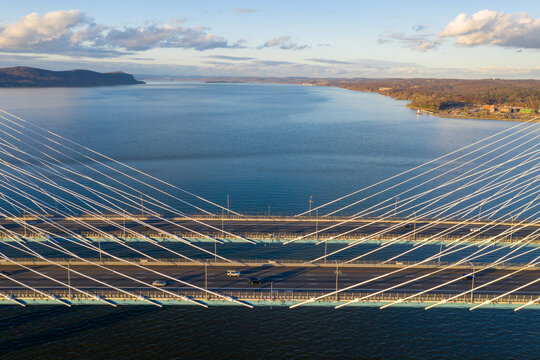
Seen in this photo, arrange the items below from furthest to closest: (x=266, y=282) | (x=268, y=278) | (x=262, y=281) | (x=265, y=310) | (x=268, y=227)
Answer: (x=268, y=227) → (x=268, y=278) → (x=265, y=310) → (x=266, y=282) → (x=262, y=281)

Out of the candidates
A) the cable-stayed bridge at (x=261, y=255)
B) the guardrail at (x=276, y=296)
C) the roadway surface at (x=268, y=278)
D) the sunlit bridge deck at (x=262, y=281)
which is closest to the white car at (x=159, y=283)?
the cable-stayed bridge at (x=261, y=255)

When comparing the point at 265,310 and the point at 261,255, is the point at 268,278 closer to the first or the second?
the point at 265,310

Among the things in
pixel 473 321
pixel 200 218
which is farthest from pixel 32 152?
pixel 473 321

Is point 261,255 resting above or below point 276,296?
below

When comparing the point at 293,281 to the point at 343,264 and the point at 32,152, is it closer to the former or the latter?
the point at 343,264

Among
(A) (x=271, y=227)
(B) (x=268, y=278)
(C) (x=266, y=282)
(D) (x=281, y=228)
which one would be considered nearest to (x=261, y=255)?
(A) (x=271, y=227)
